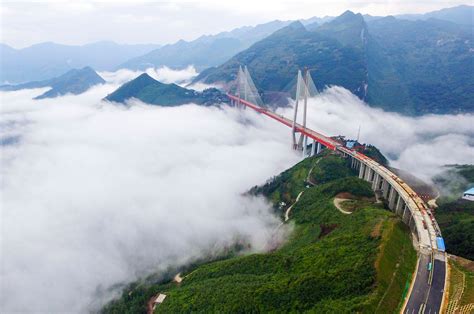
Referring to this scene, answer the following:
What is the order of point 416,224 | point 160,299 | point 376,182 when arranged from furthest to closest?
point 376,182 < point 160,299 < point 416,224

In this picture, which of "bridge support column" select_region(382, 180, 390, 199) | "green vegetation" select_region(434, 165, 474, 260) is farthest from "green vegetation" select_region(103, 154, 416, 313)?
"green vegetation" select_region(434, 165, 474, 260)

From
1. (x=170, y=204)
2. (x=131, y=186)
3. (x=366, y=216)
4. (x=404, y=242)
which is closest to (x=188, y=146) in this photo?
(x=131, y=186)

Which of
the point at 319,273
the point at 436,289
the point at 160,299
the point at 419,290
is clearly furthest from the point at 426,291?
the point at 160,299

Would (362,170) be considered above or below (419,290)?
below

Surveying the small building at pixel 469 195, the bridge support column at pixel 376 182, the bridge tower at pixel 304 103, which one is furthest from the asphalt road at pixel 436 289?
the bridge tower at pixel 304 103

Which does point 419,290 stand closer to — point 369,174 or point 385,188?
point 385,188

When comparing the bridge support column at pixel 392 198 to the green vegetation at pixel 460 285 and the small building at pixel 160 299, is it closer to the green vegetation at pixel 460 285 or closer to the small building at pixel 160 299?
the green vegetation at pixel 460 285
